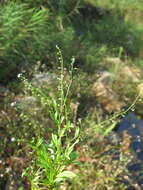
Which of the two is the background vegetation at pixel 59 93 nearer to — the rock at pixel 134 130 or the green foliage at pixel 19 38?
the green foliage at pixel 19 38

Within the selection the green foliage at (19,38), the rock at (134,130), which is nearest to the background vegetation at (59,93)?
the green foliage at (19,38)

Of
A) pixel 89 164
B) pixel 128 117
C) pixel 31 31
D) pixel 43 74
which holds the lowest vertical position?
pixel 128 117

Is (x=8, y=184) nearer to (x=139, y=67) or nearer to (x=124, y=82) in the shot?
(x=124, y=82)

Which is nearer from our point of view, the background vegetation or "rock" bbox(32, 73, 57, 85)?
the background vegetation

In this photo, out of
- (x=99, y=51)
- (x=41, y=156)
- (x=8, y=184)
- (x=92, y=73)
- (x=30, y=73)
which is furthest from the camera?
(x=99, y=51)

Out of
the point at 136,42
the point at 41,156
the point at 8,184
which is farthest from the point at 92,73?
the point at 41,156

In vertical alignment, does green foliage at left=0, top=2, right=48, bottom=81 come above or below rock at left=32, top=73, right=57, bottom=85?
above

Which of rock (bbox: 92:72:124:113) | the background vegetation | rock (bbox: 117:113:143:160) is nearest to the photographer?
the background vegetation

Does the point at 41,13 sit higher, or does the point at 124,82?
the point at 41,13

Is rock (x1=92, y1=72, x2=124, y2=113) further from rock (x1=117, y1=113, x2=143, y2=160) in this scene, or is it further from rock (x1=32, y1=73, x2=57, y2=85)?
rock (x1=32, y1=73, x2=57, y2=85)

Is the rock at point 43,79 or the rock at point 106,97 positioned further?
the rock at point 106,97

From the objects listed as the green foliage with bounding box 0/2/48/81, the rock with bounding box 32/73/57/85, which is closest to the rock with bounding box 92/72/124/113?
the rock with bounding box 32/73/57/85
